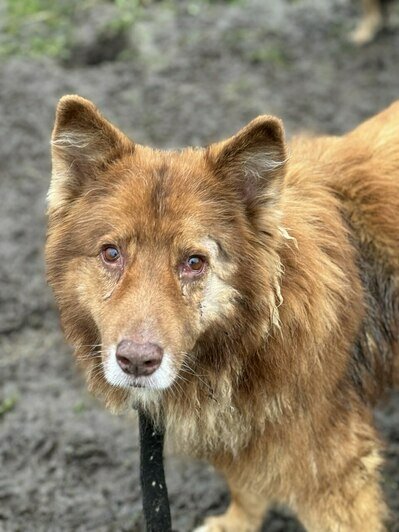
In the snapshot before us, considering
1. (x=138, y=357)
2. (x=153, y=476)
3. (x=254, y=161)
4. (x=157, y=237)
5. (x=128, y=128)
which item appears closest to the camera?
(x=138, y=357)

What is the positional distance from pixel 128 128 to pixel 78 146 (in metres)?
4.38

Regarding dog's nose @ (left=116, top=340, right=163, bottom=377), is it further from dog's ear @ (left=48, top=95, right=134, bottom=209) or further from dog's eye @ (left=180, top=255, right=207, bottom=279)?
dog's ear @ (left=48, top=95, right=134, bottom=209)

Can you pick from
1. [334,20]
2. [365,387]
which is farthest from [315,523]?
[334,20]

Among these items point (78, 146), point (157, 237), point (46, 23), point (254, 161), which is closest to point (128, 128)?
point (46, 23)

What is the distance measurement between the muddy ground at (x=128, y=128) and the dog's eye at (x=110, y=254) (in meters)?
2.03

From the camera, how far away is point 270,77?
7.91 m

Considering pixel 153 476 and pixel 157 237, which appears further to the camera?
pixel 153 476

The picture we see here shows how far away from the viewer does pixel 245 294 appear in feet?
9.76

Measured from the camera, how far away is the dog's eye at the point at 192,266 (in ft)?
9.37

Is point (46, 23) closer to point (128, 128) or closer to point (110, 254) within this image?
point (128, 128)

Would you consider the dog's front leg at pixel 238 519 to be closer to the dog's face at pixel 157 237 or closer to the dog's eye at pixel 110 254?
the dog's face at pixel 157 237

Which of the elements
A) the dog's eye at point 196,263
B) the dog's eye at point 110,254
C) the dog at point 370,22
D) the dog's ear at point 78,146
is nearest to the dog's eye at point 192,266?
the dog's eye at point 196,263

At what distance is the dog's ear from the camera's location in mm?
2926

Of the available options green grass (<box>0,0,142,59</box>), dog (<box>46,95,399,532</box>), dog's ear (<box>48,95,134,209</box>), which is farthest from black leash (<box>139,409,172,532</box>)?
green grass (<box>0,0,142,59</box>)
